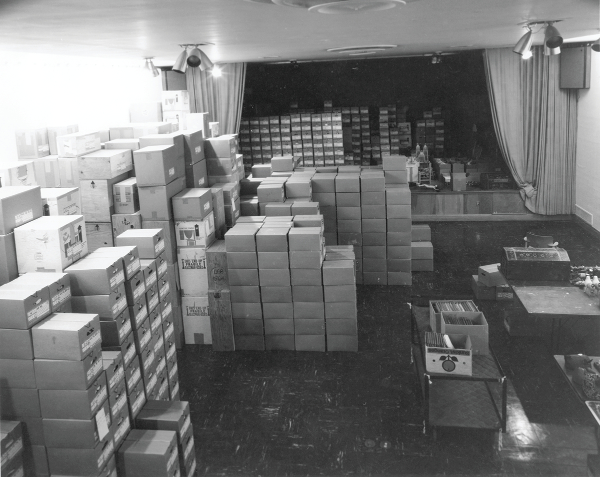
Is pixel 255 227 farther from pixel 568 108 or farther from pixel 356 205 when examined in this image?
pixel 568 108

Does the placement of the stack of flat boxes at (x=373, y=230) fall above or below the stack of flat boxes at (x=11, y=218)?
below

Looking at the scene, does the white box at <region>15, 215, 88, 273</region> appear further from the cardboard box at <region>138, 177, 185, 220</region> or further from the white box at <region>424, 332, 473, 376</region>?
the white box at <region>424, 332, 473, 376</region>

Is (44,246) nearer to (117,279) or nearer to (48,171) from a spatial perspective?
(117,279)

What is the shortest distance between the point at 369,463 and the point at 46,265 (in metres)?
2.33

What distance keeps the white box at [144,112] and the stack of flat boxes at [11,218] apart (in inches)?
203

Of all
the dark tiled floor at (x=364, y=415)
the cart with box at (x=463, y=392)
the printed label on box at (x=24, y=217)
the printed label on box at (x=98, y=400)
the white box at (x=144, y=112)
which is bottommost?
the dark tiled floor at (x=364, y=415)

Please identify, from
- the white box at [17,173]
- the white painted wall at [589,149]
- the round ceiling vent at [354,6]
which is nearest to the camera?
the round ceiling vent at [354,6]

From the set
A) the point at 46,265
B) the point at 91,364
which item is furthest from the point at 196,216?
the point at 91,364

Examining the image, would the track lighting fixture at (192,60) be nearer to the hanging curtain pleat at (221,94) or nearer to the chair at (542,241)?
the chair at (542,241)

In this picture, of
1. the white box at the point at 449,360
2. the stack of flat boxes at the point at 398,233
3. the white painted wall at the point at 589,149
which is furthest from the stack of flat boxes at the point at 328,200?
the white painted wall at the point at 589,149

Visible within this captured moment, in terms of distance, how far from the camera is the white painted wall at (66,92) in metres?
5.70

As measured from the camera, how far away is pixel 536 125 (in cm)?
988

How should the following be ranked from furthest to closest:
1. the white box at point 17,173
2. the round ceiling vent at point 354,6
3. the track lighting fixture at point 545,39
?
the white box at point 17,173 → the track lighting fixture at point 545,39 → the round ceiling vent at point 354,6

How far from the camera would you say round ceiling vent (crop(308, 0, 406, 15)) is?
3.37 metres
